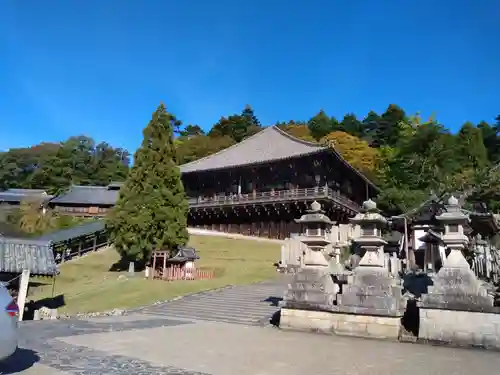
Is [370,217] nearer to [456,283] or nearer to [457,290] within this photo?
[456,283]

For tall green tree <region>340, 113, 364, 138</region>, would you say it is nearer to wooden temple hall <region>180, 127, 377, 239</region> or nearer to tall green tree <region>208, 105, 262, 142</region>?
tall green tree <region>208, 105, 262, 142</region>

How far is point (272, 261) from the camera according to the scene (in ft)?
87.2

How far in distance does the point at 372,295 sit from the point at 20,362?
7.52 meters

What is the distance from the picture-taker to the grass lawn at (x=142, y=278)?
57.5 ft

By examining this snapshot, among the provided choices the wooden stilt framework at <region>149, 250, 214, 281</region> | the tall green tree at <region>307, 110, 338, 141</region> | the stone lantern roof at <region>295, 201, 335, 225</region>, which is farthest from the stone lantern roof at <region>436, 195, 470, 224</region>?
the tall green tree at <region>307, 110, 338, 141</region>

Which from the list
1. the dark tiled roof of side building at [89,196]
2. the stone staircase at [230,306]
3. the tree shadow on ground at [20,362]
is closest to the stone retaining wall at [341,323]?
the stone staircase at [230,306]

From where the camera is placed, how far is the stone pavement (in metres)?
6.25

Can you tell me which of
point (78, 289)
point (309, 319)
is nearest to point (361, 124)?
point (78, 289)

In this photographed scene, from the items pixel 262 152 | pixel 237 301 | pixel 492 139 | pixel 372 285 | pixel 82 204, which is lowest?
pixel 237 301

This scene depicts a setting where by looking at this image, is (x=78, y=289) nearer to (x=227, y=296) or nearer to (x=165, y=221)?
(x=165, y=221)

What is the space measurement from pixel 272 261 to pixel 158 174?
969 centimetres

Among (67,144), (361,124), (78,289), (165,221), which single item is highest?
(361,124)

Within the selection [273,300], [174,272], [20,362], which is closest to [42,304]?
[174,272]

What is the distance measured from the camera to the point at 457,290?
9.05 m
